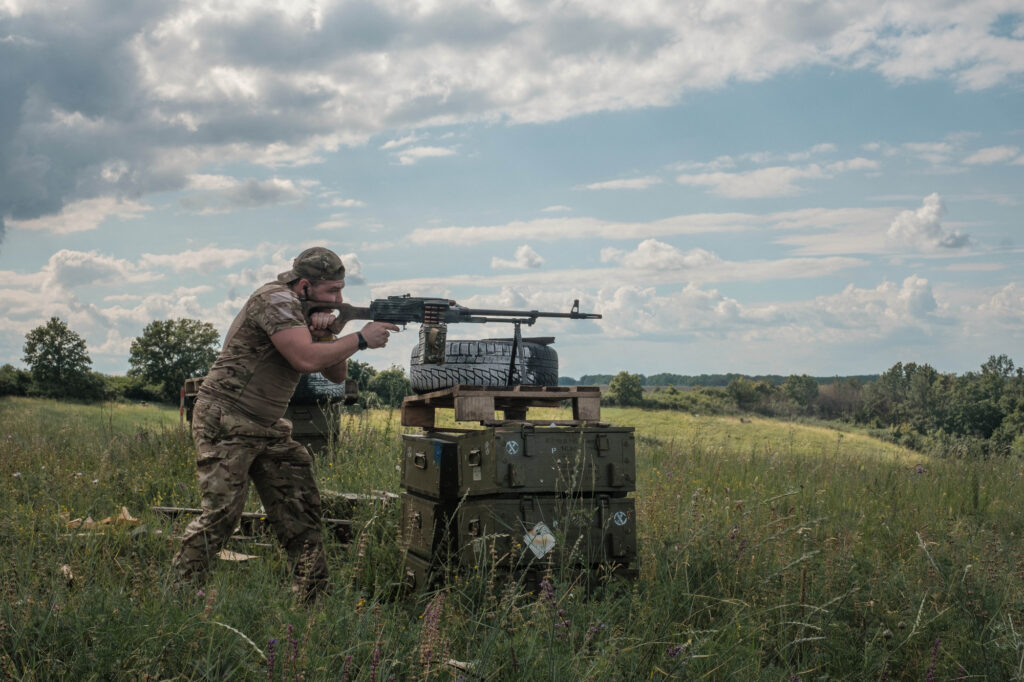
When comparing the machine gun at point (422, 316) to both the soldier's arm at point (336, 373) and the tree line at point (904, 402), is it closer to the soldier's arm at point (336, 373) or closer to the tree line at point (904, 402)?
the soldier's arm at point (336, 373)

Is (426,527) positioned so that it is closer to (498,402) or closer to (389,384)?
(498,402)

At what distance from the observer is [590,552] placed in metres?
5.23

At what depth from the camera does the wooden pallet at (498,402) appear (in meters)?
5.86

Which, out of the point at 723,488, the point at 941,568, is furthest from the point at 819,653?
the point at 723,488

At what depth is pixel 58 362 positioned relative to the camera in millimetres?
37750

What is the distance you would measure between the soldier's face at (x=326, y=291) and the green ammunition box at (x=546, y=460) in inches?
56.2

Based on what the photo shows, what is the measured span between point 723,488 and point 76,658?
7434mm

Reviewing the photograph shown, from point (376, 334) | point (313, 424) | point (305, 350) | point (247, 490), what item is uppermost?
point (376, 334)

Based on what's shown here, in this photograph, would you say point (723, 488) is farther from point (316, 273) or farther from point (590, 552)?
point (316, 273)

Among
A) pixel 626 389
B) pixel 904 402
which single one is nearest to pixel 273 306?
pixel 626 389

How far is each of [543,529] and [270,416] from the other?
206cm

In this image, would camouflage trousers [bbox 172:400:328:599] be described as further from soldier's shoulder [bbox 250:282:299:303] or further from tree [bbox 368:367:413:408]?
tree [bbox 368:367:413:408]

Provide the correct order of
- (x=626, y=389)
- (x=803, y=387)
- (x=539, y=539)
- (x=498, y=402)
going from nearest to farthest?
(x=539, y=539)
(x=498, y=402)
(x=626, y=389)
(x=803, y=387)

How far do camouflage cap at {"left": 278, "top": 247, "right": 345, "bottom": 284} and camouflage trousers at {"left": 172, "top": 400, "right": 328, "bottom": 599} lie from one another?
1.07 m
